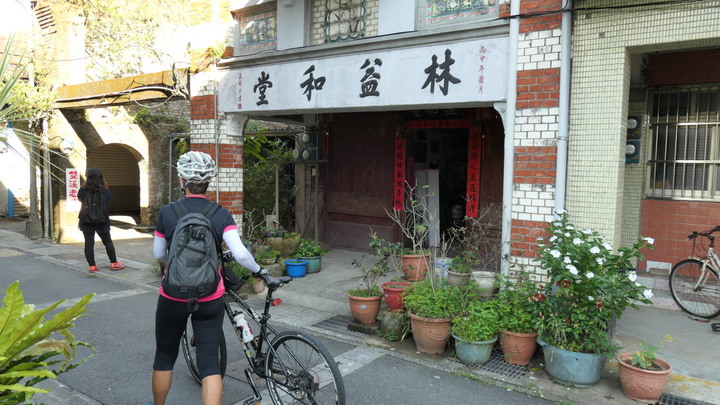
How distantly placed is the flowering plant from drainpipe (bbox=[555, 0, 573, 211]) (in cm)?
68

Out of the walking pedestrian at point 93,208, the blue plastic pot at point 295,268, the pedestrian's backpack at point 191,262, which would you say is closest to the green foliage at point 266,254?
the blue plastic pot at point 295,268

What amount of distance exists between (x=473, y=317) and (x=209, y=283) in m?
2.80

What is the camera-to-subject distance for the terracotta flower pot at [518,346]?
4590mm

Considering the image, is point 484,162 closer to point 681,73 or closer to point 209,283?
point 681,73

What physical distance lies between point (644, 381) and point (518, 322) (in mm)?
1120

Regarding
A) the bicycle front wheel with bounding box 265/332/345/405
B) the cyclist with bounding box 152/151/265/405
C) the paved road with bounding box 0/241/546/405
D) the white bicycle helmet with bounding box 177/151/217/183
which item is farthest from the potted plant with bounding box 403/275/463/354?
the white bicycle helmet with bounding box 177/151/217/183

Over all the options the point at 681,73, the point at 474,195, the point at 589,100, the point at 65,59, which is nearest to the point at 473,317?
the point at 589,100

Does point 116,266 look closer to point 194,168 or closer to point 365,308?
point 365,308

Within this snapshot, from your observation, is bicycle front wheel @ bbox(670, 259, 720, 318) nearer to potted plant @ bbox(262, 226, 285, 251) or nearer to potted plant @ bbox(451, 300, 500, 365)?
potted plant @ bbox(451, 300, 500, 365)

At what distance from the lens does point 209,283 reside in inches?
119

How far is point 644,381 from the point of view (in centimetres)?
392

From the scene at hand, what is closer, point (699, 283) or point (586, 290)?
point (586, 290)

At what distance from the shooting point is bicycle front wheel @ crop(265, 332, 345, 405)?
329 cm

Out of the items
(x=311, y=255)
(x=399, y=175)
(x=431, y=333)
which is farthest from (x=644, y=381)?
(x=399, y=175)
